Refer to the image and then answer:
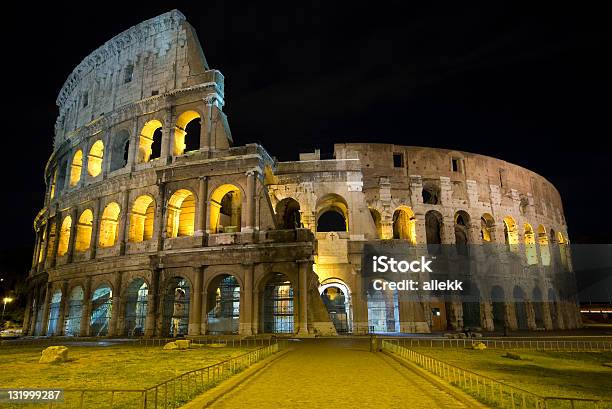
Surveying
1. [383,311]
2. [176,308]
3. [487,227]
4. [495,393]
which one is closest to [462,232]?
[487,227]

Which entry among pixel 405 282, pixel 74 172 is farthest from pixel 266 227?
pixel 74 172

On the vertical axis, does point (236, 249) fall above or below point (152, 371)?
above

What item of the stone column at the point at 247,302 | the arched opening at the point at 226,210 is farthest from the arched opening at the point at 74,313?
the stone column at the point at 247,302

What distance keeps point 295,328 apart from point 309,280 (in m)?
2.50

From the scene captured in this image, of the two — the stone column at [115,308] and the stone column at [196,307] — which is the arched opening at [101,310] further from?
the stone column at [196,307]

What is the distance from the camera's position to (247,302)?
23078mm

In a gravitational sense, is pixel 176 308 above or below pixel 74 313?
above

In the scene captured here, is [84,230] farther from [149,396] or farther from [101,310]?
[149,396]

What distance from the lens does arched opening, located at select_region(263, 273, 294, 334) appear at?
80.0 ft

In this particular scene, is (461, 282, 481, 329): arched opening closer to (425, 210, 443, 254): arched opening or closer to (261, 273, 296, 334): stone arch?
(425, 210, 443, 254): arched opening

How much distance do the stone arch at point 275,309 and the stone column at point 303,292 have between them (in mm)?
1270

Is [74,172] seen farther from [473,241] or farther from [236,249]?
[473,241]

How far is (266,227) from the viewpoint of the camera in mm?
24391

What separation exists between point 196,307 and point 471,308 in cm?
1987
